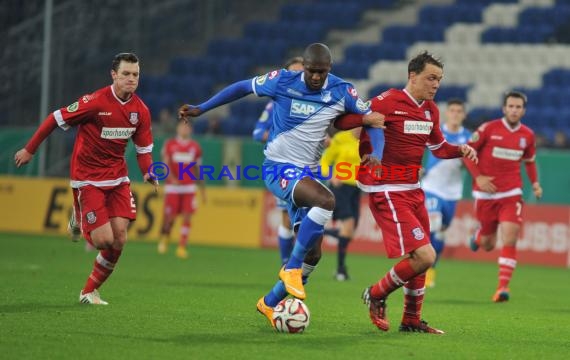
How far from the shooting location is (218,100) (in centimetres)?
923

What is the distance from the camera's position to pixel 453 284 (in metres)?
15.4

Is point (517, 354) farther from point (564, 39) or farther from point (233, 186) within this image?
point (564, 39)

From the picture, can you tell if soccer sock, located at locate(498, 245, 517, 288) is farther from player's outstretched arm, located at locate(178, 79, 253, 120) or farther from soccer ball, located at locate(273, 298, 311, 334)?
player's outstretched arm, located at locate(178, 79, 253, 120)

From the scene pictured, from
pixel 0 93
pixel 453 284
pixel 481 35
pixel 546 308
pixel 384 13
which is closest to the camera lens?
pixel 546 308

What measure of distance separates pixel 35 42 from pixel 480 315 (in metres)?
17.3

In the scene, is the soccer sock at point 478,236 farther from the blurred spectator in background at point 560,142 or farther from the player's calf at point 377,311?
the blurred spectator in background at point 560,142

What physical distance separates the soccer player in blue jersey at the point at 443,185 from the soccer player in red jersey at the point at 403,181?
541 centimetres

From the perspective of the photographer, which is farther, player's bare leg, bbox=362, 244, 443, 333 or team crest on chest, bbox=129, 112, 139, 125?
team crest on chest, bbox=129, 112, 139, 125

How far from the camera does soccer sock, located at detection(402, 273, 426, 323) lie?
918 cm

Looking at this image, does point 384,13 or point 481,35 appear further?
point 384,13

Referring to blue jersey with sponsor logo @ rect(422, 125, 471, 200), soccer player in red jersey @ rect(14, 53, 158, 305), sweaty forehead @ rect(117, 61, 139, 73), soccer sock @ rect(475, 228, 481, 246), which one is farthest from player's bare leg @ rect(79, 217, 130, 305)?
blue jersey with sponsor logo @ rect(422, 125, 471, 200)

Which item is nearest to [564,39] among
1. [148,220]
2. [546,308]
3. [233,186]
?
[233,186]

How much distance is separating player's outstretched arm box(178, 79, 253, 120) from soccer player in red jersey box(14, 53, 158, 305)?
130cm

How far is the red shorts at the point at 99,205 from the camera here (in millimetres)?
10344
